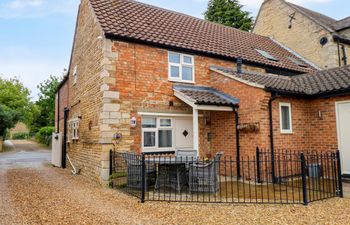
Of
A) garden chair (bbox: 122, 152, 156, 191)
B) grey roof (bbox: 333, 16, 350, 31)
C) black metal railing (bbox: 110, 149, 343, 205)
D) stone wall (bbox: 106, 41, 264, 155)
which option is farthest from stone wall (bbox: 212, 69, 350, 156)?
grey roof (bbox: 333, 16, 350, 31)

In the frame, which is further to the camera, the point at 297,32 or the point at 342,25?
the point at 297,32

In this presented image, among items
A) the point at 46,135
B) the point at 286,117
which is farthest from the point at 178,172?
the point at 46,135

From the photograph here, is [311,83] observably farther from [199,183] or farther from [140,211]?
[140,211]

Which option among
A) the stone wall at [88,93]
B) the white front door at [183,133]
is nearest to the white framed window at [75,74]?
the stone wall at [88,93]

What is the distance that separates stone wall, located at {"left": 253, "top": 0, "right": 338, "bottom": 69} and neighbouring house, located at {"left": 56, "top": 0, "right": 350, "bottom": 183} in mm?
5667

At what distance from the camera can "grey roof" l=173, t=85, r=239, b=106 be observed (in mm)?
8672

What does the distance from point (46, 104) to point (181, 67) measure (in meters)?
33.2

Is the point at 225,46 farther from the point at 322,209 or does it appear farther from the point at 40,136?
the point at 40,136

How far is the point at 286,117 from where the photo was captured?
9.12 meters

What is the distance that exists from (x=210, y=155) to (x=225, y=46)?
549 cm

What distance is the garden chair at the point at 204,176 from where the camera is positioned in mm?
6535

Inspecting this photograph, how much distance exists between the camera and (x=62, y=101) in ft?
53.8

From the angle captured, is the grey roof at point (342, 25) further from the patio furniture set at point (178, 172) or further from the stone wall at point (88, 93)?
the stone wall at point (88, 93)

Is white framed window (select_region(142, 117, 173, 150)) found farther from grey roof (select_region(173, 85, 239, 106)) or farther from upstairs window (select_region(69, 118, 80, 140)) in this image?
upstairs window (select_region(69, 118, 80, 140))
